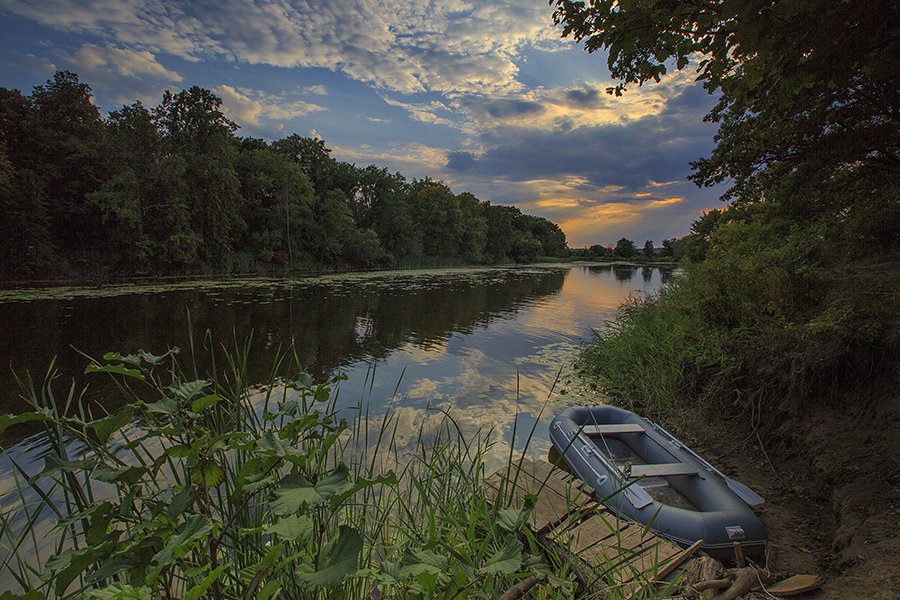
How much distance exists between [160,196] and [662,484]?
99.3 feet

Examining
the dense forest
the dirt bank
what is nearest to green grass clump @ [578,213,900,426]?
the dense forest

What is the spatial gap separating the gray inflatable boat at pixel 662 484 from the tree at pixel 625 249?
331ft

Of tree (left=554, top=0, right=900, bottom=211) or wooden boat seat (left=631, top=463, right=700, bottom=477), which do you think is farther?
wooden boat seat (left=631, top=463, right=700, bottom=477)

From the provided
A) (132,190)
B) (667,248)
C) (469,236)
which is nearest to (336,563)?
(132,190)

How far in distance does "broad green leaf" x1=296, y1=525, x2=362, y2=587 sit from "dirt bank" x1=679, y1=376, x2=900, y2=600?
2.74m

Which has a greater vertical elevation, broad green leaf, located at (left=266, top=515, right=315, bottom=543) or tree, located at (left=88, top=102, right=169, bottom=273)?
tree, located at (left=88, top=102, right=169, bottom=273)

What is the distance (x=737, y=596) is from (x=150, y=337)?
10.0 meters

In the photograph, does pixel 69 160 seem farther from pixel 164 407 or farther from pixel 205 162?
pixel 164 407

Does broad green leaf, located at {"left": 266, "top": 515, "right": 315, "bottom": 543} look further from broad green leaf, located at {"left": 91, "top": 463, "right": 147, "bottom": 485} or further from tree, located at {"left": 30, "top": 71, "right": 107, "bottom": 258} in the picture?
tree, located at {"left": 30, "top": 71, "right": 107, "bottom": 258}

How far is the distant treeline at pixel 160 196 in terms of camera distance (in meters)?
21.2

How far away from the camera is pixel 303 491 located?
764 millimetres

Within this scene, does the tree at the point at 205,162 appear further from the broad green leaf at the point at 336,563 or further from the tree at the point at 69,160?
the broad green leaf at the point at 336,563

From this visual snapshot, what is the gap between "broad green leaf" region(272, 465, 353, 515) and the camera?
720mm

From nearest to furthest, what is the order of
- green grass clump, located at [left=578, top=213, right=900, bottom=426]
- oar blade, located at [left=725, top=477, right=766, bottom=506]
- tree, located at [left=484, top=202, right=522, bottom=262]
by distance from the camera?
oar blade, located at [left=725, top=477, right=766, bottom=506] < green grass clump, located at [left=578, top=213, right=900, bottom=426] < tree, located at [left=484, top=202, right=522, bottom=262]
